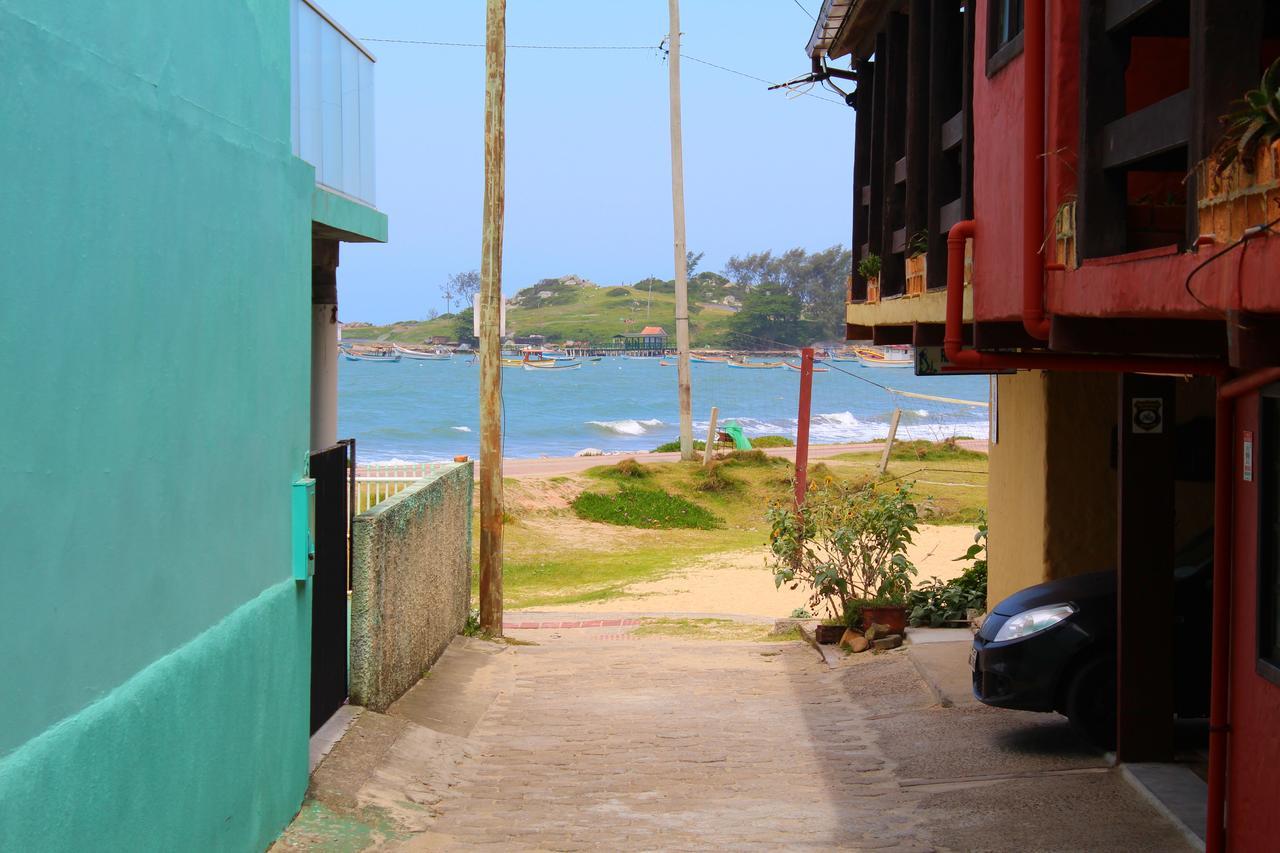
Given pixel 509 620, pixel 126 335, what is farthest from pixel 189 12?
pixel 509 620

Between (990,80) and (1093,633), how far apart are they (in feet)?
12.2

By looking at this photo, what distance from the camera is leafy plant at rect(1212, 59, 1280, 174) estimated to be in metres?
4.00

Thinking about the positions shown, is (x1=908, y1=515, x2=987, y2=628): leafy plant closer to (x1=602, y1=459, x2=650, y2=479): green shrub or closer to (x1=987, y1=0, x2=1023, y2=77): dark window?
(x1=987, y1=0, x2=1023, y2=77): dark window

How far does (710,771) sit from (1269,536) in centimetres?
455

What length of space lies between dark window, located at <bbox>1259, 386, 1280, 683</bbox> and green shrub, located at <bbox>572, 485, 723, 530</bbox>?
75.7 feet

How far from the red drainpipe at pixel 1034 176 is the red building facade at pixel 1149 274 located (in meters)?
0.01

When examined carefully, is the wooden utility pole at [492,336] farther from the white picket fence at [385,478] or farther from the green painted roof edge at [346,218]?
the green painted roof edge at [346,218]

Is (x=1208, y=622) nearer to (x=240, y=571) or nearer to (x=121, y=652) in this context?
(x=240, y=571)

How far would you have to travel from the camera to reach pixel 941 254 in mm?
10781

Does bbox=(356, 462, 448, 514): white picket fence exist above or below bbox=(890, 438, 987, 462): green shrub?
above

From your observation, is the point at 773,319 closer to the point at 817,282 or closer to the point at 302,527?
the point at 817,282

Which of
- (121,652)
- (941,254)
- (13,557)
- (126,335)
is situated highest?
(941,254)

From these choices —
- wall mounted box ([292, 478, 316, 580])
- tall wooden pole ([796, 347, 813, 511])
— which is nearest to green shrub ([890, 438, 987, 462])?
tall wooden pole ([796, 347, 813, 511])

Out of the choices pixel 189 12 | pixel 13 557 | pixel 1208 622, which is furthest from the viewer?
pixel 1208 622
